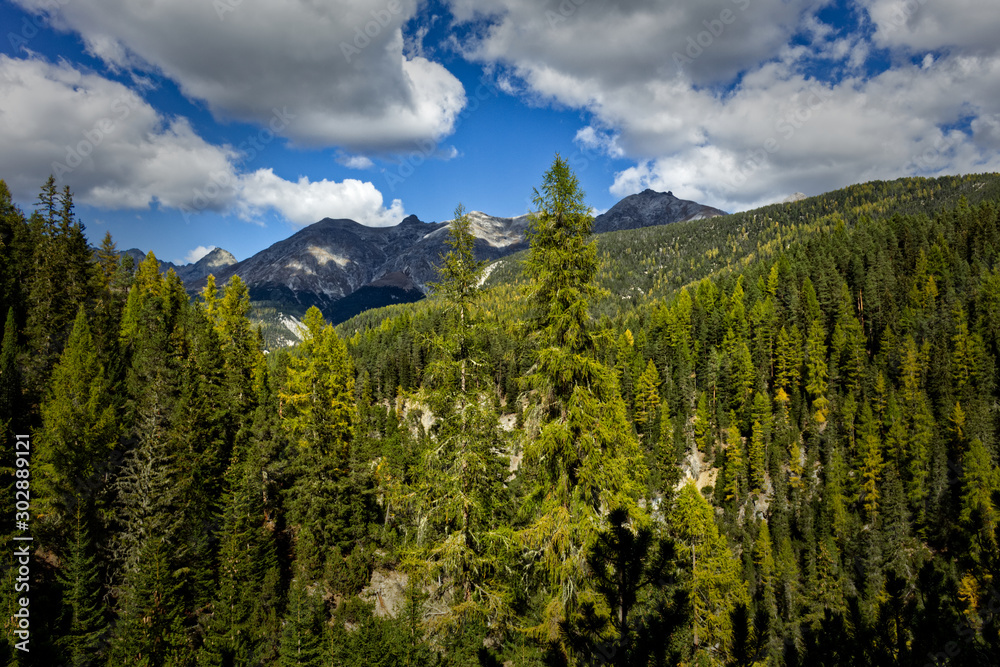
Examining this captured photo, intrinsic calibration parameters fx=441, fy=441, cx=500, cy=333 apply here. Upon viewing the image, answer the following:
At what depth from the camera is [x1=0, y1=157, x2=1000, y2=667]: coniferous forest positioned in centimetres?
1132

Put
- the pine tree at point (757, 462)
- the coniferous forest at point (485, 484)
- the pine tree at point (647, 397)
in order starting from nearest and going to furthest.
A: the coniferous forest at point (485, 484)
the pine tree at point (757, 462)
the pine tree at point (647, 397)

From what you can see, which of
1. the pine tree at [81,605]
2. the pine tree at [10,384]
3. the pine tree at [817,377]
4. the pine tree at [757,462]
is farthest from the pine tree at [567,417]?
the pine tree at [817,377]

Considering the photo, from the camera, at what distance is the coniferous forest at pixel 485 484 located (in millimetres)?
11320

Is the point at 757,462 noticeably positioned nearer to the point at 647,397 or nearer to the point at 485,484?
the point at 647,397

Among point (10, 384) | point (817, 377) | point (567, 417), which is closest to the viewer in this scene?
point (567, 417)

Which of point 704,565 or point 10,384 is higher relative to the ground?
point 10,384

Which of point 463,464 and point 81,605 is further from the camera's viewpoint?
point 81,605

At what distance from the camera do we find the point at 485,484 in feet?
45.7

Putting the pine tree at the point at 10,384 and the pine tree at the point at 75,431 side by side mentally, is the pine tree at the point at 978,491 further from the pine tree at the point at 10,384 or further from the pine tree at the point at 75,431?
the pine tree at the point at 10,384

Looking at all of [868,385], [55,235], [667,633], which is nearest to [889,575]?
[667,633]

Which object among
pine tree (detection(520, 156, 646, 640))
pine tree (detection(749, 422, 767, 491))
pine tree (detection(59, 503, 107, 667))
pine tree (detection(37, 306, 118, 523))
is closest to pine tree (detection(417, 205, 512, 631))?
pine tree (detection(520, 156, 646, 640))

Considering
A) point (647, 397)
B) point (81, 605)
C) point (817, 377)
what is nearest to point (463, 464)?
point (81, 605)

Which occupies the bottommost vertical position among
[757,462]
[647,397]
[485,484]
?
[757,462]

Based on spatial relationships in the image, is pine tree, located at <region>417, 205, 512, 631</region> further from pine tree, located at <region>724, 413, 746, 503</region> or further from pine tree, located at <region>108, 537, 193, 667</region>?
pine tree, located at <region>724, 413, 746, 503</region>
